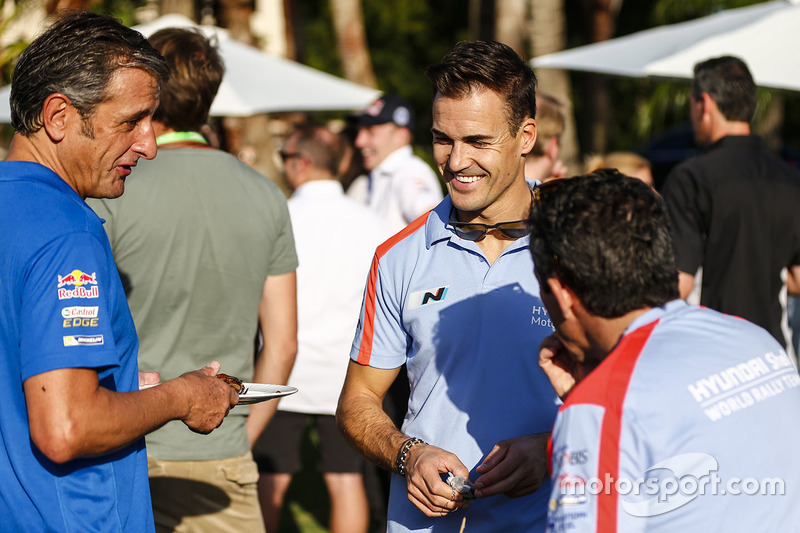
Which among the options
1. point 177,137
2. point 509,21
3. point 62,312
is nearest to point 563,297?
point 62,312

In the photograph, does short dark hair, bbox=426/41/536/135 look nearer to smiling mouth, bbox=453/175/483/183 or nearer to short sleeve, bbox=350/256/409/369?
smiling mouth, bbox=453/175/483/183

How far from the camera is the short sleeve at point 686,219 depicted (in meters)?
4.78

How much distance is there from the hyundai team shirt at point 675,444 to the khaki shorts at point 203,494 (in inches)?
77.9

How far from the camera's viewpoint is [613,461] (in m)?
1.72

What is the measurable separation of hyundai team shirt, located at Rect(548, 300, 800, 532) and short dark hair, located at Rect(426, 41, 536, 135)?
1.11 metres

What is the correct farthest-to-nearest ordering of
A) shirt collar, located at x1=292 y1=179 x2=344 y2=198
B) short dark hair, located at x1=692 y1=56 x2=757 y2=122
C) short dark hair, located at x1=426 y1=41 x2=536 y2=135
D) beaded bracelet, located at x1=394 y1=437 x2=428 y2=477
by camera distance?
shirt collar, located at x1=292 y1=179 x2=344 y2=198 < short dark hair, located at x1=692 y1=56 x2=757 y2=122 < short dark hair, located at x1=426 y1=41 x2=536 y2=135 < beaded bracelet, located at x1=394 y1=437 x2=428 y2=477

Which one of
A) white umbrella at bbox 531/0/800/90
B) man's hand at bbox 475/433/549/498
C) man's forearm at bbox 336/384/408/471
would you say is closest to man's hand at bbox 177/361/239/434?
man's forearm at bbox 336/384/408/471

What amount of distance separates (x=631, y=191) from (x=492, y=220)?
0.91 m

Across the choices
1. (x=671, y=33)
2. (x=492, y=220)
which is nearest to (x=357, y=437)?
(x=492, y=220)

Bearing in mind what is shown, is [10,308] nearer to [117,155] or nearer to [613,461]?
[117,155]

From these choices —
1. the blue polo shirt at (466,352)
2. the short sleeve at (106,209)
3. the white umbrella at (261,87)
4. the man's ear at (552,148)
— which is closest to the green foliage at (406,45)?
the white umbrella at (261,87)

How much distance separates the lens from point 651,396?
5.68 ft

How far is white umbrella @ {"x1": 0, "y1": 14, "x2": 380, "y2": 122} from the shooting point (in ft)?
22.9

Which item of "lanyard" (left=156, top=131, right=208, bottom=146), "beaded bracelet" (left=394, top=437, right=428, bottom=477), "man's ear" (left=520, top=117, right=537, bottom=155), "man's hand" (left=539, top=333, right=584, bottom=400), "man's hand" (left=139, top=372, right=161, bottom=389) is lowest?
"beaded bracelet" (left=394, top=437, right=428, bottom=477)
